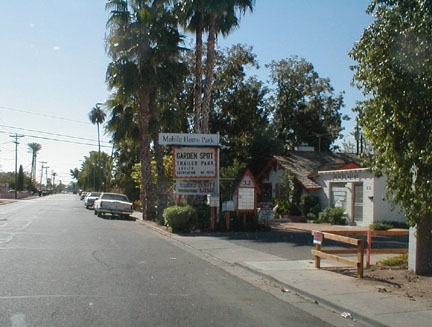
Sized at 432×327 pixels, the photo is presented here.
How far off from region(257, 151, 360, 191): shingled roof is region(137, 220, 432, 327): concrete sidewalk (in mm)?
16093

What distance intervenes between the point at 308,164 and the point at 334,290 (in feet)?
81.3

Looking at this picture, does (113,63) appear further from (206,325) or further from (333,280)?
(206,325)

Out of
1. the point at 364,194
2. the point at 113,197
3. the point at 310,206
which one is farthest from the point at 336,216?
the point at 113,197

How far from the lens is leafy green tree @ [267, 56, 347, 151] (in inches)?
1820

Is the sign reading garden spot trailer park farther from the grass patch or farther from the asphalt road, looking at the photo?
the grass patch

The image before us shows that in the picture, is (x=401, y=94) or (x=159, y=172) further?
(x=159, y=172)

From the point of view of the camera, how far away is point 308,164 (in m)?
33.9

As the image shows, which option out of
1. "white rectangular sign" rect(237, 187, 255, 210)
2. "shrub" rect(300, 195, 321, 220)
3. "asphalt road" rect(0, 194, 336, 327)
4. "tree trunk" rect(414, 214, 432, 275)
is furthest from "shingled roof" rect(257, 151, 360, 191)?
"tree trunk" rect(414, 214, 432, 275)

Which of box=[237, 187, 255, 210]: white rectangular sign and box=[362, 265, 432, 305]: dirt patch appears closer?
box=[362, 265, 432, 305]: dirt patch

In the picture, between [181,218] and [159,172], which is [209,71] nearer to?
[159,172]

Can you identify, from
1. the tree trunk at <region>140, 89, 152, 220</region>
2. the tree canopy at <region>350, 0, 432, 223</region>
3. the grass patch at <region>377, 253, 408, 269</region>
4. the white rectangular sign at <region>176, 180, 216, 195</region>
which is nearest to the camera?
the tree canopy at <region>350, 0, 432, 223</region>

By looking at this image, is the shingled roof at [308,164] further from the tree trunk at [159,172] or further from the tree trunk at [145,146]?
the tree trunk at [145,146]

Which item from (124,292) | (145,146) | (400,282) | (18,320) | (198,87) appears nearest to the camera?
(18,320)

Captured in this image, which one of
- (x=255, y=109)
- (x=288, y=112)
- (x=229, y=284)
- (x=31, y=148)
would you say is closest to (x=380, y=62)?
(x=229, y=284)
